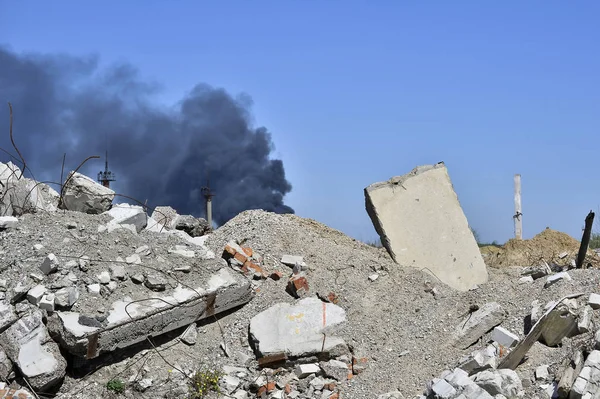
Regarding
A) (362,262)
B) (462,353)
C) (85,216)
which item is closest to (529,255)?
(362,262)

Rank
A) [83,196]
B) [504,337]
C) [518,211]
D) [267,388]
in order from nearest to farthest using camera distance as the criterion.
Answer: [504,337], [267,388], [83,196], [518,211]

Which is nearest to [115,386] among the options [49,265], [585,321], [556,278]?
[49,265]

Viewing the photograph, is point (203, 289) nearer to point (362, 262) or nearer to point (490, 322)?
point (362, 262)

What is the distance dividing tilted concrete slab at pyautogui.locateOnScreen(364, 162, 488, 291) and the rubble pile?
473mm

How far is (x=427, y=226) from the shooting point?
34.4ft

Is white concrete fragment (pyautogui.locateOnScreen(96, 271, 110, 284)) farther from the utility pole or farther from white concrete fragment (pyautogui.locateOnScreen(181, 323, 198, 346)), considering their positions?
the utility pole

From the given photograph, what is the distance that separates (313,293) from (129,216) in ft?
8.48

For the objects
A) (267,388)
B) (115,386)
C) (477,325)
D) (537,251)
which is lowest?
(267,388)

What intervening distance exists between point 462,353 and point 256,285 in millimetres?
2669

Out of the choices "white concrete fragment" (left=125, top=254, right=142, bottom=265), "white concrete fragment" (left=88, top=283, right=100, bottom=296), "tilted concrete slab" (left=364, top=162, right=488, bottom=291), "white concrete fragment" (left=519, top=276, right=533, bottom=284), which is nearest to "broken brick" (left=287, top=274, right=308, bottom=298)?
"tilted concrete slab" (left=364, top=162, right=488, bottom=291)

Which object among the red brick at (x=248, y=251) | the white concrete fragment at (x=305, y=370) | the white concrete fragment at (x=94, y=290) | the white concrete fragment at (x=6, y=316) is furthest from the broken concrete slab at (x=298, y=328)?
the white concrete fragment at (x=6, y=316)

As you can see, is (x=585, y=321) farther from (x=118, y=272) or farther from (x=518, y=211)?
(x=518, y=211)

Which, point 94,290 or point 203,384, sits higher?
point 94,290

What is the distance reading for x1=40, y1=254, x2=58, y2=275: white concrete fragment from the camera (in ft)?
27.2
